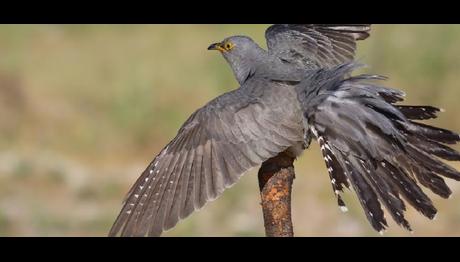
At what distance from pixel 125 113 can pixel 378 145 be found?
25.6ft

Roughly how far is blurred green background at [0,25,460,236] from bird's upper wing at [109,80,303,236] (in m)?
4.81

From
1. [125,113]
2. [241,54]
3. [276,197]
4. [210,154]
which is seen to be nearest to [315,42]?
[241,54]

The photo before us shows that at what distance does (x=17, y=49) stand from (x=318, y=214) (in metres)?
5.58

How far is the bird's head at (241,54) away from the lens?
618cm

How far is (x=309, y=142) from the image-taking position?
17.4 ft

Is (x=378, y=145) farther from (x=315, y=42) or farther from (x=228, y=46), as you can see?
(x=228, y=46)

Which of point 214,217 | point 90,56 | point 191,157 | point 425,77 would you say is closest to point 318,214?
point 214,217

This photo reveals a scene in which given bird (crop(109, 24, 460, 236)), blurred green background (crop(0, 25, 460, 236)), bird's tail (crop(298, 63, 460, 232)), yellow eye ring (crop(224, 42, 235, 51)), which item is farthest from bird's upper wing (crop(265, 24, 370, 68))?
blurred green background (crop(0, 25, 460, 236))

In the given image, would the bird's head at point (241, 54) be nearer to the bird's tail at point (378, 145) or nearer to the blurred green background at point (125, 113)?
the bird's tail at point (378, 145)

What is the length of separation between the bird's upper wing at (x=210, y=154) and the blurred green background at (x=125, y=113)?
15.8 feet

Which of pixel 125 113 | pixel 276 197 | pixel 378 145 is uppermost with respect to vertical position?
pixel 125 113

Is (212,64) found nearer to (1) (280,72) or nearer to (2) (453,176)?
(1) (280,72)

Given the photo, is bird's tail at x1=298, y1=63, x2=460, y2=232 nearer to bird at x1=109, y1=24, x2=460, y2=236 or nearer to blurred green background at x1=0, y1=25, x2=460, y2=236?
bird at x1=109, y1=24, x2=460, y2=236

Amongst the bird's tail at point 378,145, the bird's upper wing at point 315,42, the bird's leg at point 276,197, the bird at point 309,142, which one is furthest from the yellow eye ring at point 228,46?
the bird's leg at point 276,197
